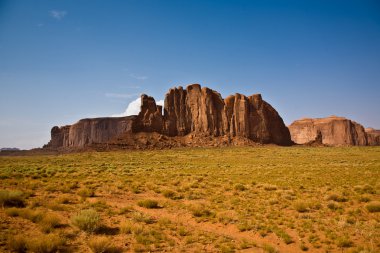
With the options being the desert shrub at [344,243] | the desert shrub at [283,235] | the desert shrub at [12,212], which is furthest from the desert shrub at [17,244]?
the desert shrub at [344,243]

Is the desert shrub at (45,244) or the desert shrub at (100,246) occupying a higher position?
the desert shrub at (45,244)

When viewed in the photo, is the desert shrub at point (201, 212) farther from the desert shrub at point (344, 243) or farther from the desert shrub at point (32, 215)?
the desert shrub at point (32, 215)

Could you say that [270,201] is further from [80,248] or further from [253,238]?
[80,248]

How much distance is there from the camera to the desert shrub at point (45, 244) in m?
6.95

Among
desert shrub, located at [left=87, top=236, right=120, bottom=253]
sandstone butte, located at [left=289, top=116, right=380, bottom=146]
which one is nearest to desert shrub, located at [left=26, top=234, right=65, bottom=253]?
desert shrub, located at [left=87, top=236, right=120, bottom=253]

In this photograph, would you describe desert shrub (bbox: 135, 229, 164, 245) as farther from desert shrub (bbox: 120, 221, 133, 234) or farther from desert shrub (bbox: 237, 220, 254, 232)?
desert shrub (bbox: 237, 220, 254, 232)

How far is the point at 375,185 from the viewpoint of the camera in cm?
1911

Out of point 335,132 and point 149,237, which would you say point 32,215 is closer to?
point 149,237

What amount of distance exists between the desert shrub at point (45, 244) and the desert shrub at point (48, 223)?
3.84 feet

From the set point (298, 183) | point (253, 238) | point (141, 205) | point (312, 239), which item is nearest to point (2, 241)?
point (141, 205)

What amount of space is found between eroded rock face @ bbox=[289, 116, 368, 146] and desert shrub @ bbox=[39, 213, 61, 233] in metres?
169

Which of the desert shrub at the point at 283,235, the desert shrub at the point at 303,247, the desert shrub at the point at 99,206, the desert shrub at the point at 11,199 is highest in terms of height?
the desert shrub at the point at 11,199

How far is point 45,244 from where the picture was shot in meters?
7.08

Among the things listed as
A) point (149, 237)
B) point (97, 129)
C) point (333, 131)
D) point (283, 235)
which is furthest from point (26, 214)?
point (333, 131)
